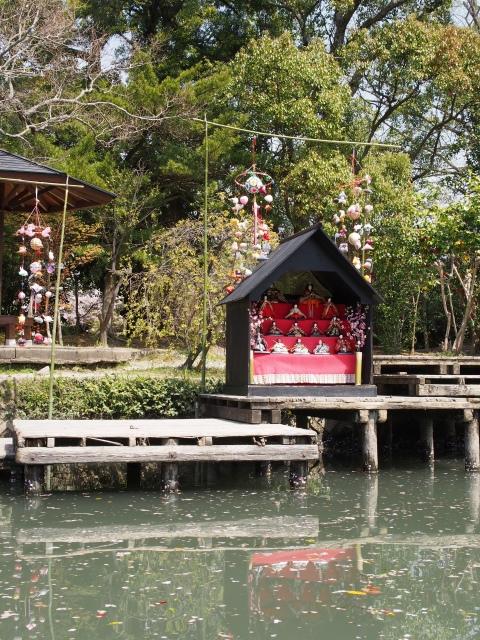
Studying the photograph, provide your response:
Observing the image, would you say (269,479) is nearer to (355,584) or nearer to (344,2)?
(355,584)

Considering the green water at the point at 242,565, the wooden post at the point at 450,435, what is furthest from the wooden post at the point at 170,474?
the wooden post at the point at 450,435

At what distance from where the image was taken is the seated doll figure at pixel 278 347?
15797 mm

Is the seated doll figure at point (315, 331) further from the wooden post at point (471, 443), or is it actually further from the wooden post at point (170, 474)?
the wooden post at point (170, 474)

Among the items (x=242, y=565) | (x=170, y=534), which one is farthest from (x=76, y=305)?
(x=242, y=565)

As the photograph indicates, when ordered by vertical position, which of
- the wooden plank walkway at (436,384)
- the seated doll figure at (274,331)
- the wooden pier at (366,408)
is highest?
the seated doll figure at (274,331)

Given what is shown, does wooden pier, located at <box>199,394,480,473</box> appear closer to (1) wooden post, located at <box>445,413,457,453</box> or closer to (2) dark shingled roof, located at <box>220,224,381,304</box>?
(2) dark shingled roof, located at <box>220,224,381,304</box>

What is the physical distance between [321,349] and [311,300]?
943mm

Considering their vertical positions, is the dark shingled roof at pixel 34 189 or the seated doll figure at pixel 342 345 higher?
the dark shingled roof at pixel 34 189

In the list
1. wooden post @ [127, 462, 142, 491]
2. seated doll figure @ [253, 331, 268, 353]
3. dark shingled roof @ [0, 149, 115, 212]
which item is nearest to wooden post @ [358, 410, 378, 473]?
seated doll figure @ [253, 331, 268, 353]

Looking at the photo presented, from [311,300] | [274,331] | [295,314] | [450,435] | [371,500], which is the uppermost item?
[311,300]

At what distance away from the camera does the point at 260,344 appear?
15695 millimetres

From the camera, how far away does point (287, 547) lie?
9.35 meters

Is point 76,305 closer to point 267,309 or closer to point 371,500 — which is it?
point 267,309

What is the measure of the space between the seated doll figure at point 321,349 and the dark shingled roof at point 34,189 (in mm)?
4533
